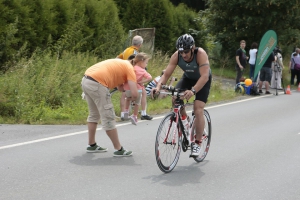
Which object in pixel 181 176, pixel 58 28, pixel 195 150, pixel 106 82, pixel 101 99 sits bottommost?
pixel 181 176

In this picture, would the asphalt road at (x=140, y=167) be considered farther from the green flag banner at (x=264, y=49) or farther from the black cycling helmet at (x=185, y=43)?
the green flag banner at (x=264, y=49)

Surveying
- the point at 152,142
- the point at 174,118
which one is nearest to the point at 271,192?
the point at 174,118

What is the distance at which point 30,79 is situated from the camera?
14133 millimetres

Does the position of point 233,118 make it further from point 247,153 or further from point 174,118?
point 174,118

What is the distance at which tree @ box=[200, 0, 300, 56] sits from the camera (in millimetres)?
26828

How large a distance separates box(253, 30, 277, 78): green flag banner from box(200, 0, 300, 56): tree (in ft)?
21.5

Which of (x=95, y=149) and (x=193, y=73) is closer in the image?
(x=193, y=73)

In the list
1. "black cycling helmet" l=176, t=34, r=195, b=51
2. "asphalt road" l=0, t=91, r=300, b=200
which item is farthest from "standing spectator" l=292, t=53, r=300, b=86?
"black cycling helmet" l=176, t=34, r=195, b=51

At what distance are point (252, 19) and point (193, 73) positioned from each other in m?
19.5

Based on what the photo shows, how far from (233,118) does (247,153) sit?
14.4ft

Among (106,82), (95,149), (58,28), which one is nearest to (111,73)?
(106,82)

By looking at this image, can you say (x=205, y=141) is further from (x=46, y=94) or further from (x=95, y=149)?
(x=46, y=94)

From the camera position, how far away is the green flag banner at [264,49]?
19.8m

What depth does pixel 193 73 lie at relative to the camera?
813cm
